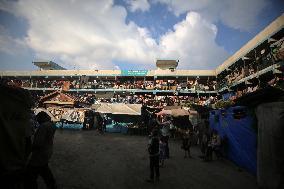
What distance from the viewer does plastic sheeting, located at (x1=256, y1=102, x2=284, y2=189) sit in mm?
6211

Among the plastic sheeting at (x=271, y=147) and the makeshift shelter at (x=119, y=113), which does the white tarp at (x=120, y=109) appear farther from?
the plastic sheeting at (x=271, y=147)

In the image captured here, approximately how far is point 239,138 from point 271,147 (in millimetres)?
3807

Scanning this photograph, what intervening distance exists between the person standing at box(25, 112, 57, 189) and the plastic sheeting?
5.48 m

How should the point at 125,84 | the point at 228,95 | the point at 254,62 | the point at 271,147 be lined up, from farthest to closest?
the point at 125,84 < the point at 228,95 < the point at 254,62 < the point at 271,147

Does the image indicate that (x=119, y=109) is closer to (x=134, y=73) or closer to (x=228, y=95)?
(x=134, y=73)

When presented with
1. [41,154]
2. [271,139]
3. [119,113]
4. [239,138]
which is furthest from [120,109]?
[41,154]

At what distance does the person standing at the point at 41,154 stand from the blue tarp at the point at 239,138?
22.3 ft

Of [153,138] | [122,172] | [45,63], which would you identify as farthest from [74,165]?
[45,63]

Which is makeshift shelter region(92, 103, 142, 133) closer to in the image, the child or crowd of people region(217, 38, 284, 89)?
crowd of people region(217, 38, 284, 89)

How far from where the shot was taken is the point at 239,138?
10.2 metres

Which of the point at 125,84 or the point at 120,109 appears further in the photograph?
the point at 125,84

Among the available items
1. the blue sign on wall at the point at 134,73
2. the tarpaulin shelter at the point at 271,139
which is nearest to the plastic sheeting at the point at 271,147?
the tarpaulin shelter at the point at 271,139

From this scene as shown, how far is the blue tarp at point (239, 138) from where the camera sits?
8845 mm

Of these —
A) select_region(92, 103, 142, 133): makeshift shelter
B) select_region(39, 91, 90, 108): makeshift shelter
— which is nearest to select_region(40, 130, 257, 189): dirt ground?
select_region(92, 103, 142, 133): makeshift shelter
